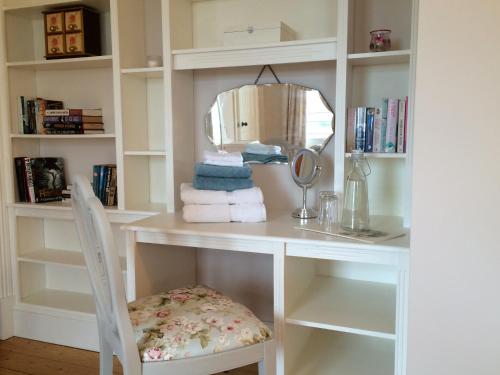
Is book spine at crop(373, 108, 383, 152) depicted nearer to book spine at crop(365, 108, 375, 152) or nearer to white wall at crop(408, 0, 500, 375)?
book spine at crop(365, 108, 375, 152)

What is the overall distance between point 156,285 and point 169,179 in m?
0.52

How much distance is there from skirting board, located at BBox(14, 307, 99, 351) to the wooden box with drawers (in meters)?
1.44

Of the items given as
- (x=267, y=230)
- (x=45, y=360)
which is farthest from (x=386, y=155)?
(x=45, y=360)

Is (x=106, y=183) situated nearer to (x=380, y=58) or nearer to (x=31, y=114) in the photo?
(x=31, y=114)

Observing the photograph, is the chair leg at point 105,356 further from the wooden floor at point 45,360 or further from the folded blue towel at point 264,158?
the folded blue towel at point 264,158

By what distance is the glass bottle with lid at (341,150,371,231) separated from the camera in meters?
1.78

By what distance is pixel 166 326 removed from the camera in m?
1.46

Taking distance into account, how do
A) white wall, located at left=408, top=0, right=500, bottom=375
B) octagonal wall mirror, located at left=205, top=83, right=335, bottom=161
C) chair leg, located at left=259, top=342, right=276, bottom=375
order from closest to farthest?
white wall, located at left=408, top=0, right=500, bottom=375 < chair leg, located at left=259, top=342, right=276, bottom=375 < octagonal wall mirror, located at left=205, top=83, right=335, bottom=161

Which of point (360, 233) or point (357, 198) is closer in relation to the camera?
point (360, 233)

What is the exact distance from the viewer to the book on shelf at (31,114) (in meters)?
2.54

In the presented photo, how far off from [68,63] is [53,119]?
32 centimetres

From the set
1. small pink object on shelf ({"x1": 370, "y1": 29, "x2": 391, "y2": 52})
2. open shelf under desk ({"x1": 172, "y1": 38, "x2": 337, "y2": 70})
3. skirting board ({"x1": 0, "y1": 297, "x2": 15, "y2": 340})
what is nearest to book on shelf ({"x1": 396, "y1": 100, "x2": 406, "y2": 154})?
small pink object on shelf ({"x1": 370, "y1": 29, "x2": 391, "y2": 52})

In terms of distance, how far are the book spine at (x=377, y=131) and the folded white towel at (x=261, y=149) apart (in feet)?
1.61

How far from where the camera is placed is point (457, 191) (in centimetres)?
118
